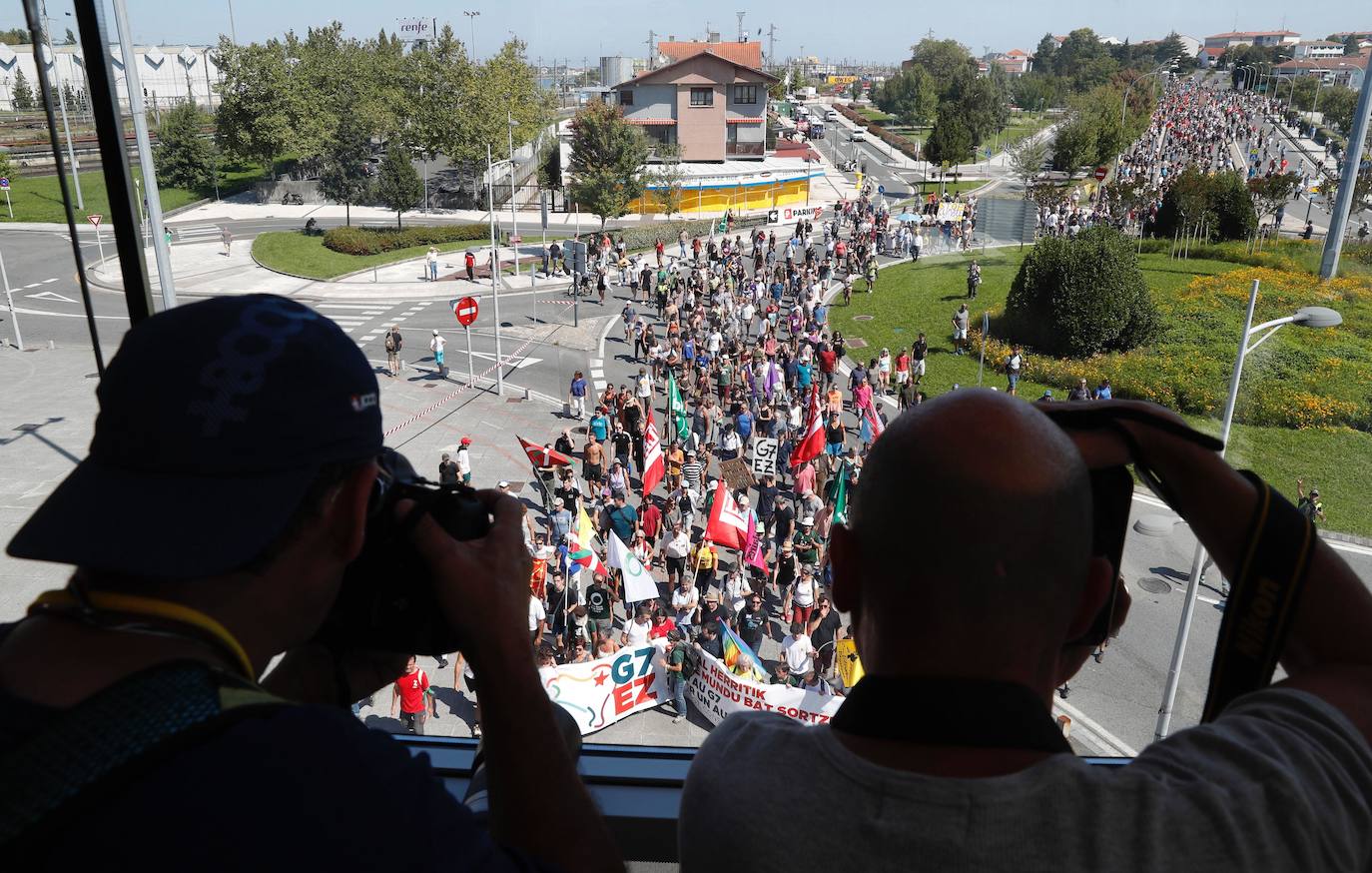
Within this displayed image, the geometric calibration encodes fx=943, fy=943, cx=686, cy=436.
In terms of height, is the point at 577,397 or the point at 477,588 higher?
the point at 477,588

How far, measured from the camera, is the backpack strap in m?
0.44

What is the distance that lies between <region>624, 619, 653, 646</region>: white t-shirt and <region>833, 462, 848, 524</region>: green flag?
174 cm

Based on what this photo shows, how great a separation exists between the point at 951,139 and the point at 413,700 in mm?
8223

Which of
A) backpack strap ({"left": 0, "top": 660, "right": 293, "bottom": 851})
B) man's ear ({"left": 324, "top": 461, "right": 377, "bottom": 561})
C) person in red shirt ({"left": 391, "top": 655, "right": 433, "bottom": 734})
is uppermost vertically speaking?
man's ear ({"left": 324, "top": 461, "right": 377, "bottom": 561})

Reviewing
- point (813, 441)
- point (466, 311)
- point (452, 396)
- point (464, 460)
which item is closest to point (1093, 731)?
point (813, 441)

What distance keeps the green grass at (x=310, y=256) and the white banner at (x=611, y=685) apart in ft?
7.00

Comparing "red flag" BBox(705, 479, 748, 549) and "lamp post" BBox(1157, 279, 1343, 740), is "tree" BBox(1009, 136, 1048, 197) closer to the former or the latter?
"red flag" BBox(705, 479, 748, 549)

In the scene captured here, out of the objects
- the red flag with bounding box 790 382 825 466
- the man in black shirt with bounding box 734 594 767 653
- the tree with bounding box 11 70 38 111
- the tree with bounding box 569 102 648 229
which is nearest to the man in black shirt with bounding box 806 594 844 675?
the man in black shirt with bounding box 734 594 767 653

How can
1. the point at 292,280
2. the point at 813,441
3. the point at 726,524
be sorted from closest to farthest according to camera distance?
the point at 292,280 → the point at 726,524 → the point at 813,441

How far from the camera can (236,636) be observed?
581 millimetres

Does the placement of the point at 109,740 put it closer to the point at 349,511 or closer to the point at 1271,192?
the point at 349,511

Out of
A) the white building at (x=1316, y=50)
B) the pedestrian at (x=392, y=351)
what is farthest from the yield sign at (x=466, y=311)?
the white building at (x=1316, y=50)

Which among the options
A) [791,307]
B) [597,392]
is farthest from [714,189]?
[597,392]

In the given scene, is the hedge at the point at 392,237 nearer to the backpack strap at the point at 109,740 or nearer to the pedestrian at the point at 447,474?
the pedestrian at the point at 447,474
